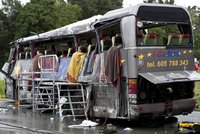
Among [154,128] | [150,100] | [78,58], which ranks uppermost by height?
[78,58]

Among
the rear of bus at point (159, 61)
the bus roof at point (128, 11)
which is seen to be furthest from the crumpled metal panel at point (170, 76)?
the bus roof at point (128, 11)

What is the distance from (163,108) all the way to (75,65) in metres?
3.63

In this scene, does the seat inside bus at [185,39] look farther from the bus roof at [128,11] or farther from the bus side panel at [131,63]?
the bus side panel at [131,63]

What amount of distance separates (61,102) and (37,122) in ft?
3.48

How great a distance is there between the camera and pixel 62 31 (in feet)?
53.6

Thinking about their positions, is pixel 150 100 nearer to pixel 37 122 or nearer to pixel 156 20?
pixel 156 20

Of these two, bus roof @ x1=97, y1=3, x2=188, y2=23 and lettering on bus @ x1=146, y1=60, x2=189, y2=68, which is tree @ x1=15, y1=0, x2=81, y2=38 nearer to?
bus roof @ x1=97, y1=3, x2=188, y2=23

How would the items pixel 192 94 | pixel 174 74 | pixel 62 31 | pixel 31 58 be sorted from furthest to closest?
pixel 31 58 < pixel 62 31 < pixel 192 94 < pixel 174 74

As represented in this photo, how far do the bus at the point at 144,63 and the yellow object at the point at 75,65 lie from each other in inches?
37.3

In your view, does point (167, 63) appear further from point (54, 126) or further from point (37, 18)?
point (37, 18)

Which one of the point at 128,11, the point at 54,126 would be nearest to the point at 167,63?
the point at 128,11

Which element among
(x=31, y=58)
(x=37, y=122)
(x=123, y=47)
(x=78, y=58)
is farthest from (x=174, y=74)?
(x=31, y=58)

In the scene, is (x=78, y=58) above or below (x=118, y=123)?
above

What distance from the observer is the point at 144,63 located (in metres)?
11.6
